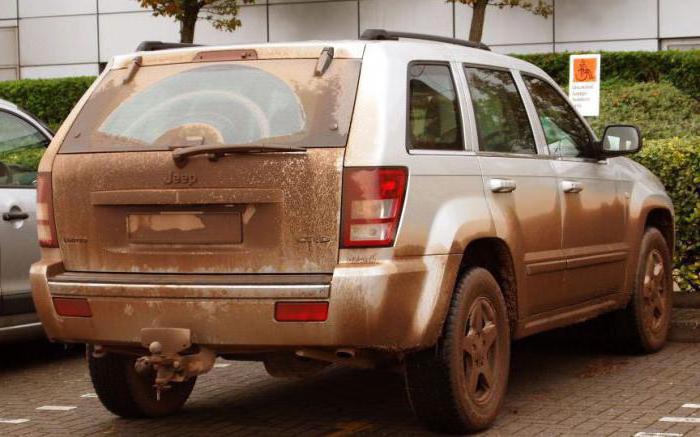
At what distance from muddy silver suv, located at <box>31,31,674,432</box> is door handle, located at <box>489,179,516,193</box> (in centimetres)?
1

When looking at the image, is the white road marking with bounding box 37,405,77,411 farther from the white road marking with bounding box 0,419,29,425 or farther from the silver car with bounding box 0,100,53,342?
the silver car with bounding box 0,100,53,342

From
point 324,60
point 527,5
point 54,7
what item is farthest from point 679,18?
point 324,60

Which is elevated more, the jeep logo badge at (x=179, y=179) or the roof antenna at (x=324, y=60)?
the roof antenna at (x=324, y=60)

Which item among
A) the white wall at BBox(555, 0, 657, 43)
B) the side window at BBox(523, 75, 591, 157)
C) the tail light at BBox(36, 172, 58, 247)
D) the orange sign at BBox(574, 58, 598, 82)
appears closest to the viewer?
the tail light at BBox(36, 172, 58, 247)

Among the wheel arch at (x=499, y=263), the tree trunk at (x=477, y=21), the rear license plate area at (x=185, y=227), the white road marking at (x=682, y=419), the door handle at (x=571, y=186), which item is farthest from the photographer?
the tree trunk at (x=477, y=21)

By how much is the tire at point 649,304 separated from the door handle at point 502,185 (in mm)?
1965

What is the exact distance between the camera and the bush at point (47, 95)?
25.0 meters

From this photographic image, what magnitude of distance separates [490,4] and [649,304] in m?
16.0

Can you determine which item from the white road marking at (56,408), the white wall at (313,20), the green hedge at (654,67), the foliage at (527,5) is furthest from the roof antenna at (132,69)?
the white wall at (313,20)

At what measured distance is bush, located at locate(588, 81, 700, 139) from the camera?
1875 centimetres

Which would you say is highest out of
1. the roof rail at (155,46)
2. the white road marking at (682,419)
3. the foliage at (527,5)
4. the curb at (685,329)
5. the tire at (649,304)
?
the foliage at (527,5)

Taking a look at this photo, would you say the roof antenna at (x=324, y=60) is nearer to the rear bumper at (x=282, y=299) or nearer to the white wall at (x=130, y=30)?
the rear bumper at (x=282, y=299)

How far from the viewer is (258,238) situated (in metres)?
5.77

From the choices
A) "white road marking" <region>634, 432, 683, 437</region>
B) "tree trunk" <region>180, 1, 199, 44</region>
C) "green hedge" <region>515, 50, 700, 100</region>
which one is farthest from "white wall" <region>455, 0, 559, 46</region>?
"white road marking" <region>634, 432, 683, 437</region>
